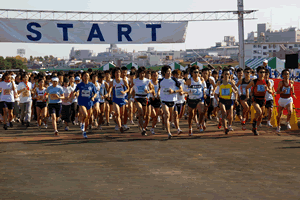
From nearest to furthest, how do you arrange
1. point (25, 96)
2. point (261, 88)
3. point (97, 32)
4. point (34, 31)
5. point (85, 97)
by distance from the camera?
1. point (85, 97)
2. point (261, 88)
3. point (25, 96)
4. point (34, 31)
5. point (97, 32)

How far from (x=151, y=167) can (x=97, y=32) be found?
1601cm

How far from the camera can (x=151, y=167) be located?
7090mm

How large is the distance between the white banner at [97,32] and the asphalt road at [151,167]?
1125 centimetres

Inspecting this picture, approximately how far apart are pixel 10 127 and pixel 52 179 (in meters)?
8.34

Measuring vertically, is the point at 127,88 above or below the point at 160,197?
above

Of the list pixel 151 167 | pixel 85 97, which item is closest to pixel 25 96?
pixel 85 97

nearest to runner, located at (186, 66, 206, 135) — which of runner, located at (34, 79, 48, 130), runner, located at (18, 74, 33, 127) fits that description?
runner, located at (34, 79, 48, 130)

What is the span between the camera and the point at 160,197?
525 cm

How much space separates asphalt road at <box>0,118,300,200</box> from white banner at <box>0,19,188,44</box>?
11255 mm

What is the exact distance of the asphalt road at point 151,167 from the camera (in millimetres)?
5520

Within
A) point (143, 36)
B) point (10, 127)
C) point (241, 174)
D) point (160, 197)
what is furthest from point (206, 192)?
point (143, 36)

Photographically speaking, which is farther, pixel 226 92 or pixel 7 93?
pixel 7 93

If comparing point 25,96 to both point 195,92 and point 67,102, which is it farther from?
point 195,92

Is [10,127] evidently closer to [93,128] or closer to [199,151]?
[93,128]
